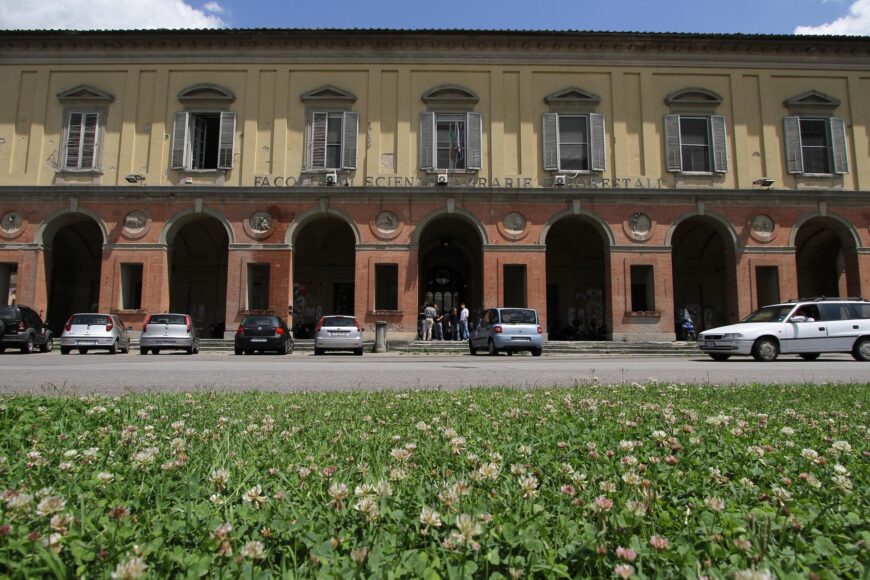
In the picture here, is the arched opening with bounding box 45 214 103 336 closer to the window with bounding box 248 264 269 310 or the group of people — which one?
the window with bounding box 248 264 269 310

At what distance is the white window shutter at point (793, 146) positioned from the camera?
80.3ft

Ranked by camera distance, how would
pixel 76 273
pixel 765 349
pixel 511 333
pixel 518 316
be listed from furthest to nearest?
pixel 76 273 → pixel 518 316 → pixel 511 333 → pixel 765 349

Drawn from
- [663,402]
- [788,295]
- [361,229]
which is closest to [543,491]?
[663,402]

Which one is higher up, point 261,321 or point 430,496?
point 261,321

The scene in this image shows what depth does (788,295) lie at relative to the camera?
77.5ft

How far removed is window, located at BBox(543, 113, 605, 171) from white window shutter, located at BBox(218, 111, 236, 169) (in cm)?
1392

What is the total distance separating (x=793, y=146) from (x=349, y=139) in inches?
780

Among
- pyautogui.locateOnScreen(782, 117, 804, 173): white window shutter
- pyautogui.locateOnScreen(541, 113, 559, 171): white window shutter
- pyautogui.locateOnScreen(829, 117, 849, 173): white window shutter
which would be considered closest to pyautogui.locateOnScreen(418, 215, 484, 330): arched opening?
pyautogui.locateOnScreen(541, 113, 559, 171): white window shutter

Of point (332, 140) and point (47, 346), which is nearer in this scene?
point (47, 346)

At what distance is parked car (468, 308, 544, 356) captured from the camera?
18.9 metres

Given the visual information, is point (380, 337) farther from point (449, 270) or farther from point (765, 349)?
point (765, 349)

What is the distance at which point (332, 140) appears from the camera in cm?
2473

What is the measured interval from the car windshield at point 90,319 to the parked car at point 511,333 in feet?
43.8

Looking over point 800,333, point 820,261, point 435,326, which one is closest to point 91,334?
point 435,326
